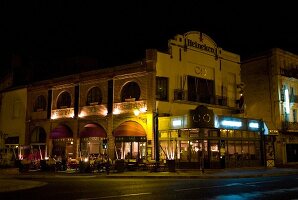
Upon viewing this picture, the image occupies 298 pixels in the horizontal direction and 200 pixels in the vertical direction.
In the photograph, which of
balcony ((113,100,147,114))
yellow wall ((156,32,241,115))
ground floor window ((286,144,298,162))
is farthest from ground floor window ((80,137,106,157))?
ground floor window ((286,144,298,162))

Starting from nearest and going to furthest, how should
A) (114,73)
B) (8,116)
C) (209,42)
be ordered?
(114,73) < (209,42) < (8,116)

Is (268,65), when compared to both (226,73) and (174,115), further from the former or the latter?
(174,115)

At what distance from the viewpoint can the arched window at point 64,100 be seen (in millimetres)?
37806

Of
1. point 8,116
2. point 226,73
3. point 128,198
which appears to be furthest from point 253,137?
point 8,116

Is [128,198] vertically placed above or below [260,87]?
below

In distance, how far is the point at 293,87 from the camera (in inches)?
1778

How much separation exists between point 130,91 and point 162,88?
2.93m

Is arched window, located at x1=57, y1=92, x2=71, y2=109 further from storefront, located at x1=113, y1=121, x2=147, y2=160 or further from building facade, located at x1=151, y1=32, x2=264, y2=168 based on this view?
building facade, located at x1=151, y1=32, x2=264, y2=168

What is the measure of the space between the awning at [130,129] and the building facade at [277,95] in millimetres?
16736

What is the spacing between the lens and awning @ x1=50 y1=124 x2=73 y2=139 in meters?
36.2

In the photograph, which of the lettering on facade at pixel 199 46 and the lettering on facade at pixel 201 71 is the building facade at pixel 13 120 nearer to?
the lettering on facade at pixel 199 46

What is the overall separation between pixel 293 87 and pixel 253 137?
1431 centimetres

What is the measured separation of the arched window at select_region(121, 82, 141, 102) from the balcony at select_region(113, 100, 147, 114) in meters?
0.51

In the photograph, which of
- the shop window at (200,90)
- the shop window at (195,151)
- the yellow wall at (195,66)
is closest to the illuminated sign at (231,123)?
the shop window at (195,151)
